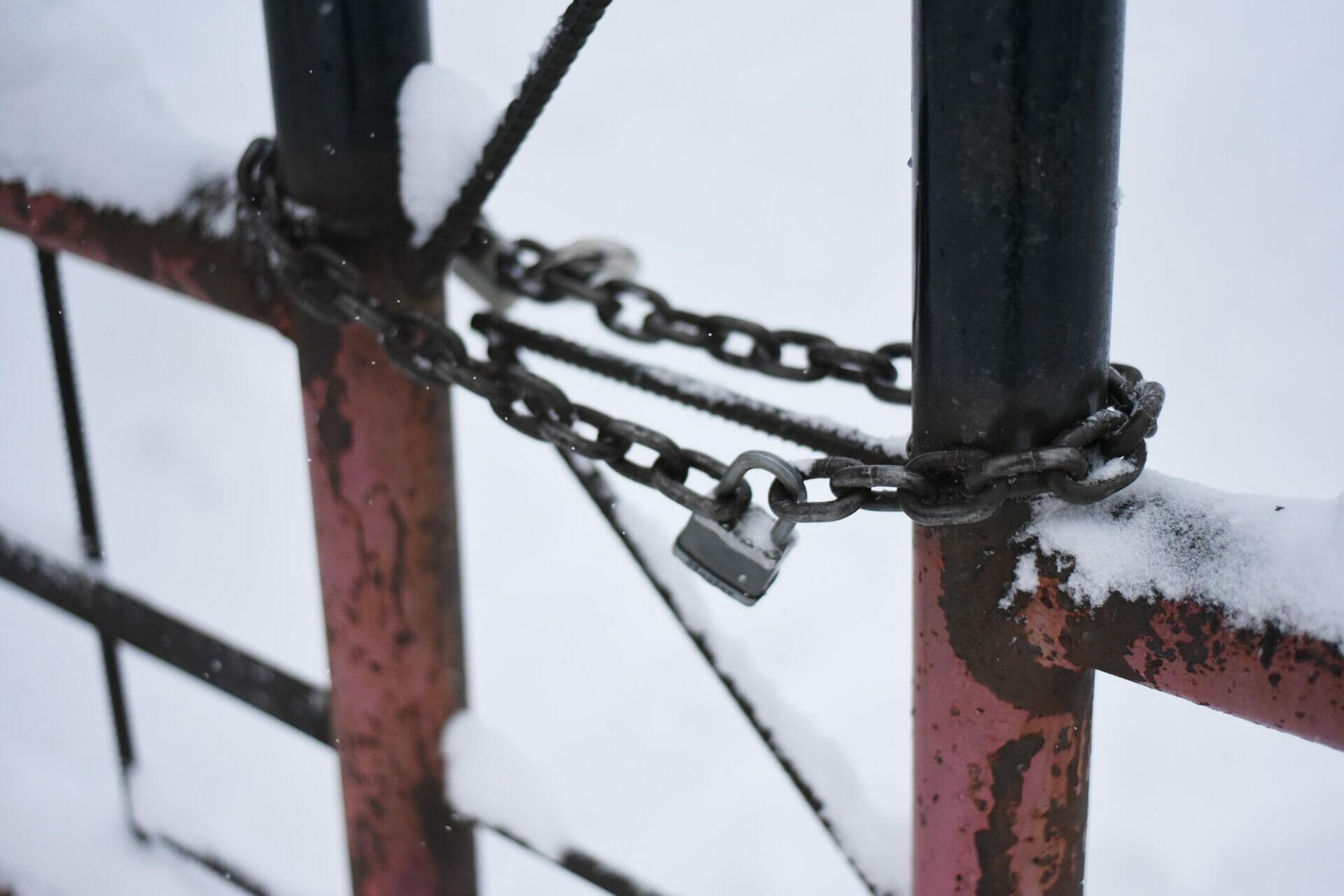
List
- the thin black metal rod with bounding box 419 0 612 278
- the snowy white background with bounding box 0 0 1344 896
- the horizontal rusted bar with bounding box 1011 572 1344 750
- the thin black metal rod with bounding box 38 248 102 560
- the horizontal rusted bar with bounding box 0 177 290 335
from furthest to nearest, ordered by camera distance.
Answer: the snowy white background with bounding box 0 0 1344 896 → the thin black metal rod with bounding box 38 248 102 560 → the horizontal rusted bar with bounding box 0 177 290 335 → the thin black metal rod with bounding box 419 0 612 278 → the horizontal rusted bar with bounding box 1011 572 1344 750

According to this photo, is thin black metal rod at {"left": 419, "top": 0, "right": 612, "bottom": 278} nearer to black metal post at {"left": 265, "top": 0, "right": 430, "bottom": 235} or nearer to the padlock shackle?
black metal post at {"left": 265, "top": 0, "right": 430, "bottom": 235}

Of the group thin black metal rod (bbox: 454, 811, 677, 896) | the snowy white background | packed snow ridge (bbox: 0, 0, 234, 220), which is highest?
the snowy white background

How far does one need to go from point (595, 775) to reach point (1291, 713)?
2196mm

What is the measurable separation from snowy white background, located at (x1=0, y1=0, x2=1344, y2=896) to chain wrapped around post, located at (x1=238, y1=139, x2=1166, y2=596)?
0.26 metres

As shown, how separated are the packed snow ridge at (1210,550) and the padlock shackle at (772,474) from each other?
6.0 inches

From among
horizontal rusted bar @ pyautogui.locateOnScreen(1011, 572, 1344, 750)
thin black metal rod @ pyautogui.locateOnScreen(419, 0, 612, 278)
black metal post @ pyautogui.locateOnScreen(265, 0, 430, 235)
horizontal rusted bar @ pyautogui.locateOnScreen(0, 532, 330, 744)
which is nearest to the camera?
horizontal rusted bar @ pyautogui.locateOnScreen(1011, 572, 1344, 750)

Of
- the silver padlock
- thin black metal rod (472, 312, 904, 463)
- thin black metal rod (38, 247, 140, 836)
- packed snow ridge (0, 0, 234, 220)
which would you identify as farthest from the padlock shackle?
thin black metal rod (38, 247, 140, 836)

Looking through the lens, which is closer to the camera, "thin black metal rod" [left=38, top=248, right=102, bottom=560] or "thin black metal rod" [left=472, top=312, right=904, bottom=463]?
"thin black metal rod" [left=472, top=312, right=904, bottom=463]

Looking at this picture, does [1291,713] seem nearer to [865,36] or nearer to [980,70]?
[980,70]

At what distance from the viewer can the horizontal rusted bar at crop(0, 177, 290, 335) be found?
1.20 metres

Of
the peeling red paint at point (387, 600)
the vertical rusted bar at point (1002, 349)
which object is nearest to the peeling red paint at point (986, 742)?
the vertical rusted bar at point (1002, 349)

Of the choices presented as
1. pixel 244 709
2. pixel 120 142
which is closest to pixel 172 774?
pixel 244 709

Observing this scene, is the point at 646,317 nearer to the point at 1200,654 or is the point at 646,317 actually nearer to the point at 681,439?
the point at 1200,654

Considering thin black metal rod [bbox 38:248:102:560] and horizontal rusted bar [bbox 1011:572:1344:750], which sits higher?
thin black metal rod [bbox 38:248:102:560]
